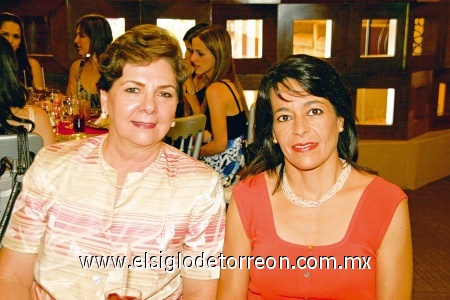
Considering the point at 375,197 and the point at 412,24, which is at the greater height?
the point at 412,24

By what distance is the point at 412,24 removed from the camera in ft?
18.1

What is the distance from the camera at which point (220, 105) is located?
12.7 feet

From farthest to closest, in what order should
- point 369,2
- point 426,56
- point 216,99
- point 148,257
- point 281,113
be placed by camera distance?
point 426,56 → point 369,2 → point 216,99 → point 281,113 → point 148,257

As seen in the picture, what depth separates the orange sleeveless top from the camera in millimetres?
1883

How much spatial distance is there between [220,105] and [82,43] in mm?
1987

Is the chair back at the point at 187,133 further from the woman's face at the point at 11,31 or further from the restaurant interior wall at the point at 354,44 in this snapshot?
the woman's face at the point at 11,31

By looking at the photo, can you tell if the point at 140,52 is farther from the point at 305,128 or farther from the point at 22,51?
the point at 22,51

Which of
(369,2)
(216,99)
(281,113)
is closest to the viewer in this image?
(281,113)

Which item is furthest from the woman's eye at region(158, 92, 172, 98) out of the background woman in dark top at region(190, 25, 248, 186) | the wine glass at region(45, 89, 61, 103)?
the wine glass at region(45, 89, 61, 103)

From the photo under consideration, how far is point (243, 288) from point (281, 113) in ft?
1.90

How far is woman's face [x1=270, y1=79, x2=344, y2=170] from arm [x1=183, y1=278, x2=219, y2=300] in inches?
18.2

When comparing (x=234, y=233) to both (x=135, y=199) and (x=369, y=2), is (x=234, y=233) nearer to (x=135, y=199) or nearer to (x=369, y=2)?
(x=135, y=199)

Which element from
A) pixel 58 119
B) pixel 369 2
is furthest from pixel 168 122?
pixel 369 2

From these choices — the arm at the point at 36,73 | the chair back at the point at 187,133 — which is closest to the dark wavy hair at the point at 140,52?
the chair back at the point at 187,133
